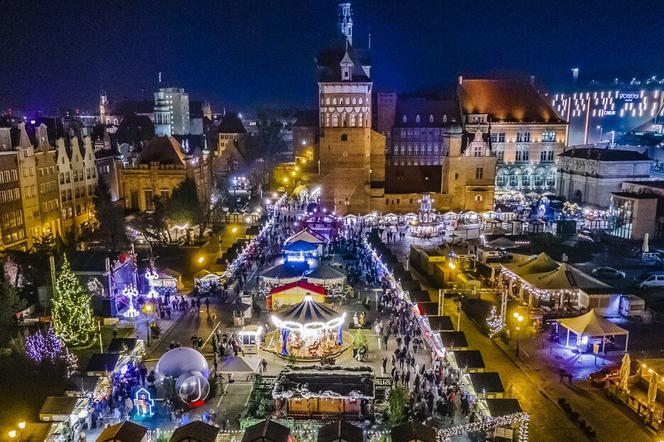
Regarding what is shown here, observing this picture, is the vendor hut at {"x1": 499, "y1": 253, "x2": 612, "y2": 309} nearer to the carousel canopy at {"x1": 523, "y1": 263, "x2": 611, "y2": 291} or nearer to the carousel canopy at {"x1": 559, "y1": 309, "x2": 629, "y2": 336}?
the carousel canopy at {"x1": 523, "y1": 263, "x2": 611, "y2": 291}

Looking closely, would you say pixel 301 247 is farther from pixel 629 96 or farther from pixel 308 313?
pixel 629 96

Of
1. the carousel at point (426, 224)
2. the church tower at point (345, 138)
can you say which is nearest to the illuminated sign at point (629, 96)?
the church tower at point (345, 138)

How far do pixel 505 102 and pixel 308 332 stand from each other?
1901 inches

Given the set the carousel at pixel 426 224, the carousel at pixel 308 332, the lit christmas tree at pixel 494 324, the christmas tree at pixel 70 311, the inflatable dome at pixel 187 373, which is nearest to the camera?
the inflatable dome at pixel 187 373

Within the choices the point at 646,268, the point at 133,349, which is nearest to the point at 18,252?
the point at 133,349

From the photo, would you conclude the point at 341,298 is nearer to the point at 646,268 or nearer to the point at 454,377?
the point at 454,377

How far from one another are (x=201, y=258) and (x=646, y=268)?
27707mm

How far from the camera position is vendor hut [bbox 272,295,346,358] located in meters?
21.6

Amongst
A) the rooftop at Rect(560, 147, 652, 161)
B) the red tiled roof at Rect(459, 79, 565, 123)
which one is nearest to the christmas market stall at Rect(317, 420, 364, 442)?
the rooftop at Rect(560, 147, 652, 161)

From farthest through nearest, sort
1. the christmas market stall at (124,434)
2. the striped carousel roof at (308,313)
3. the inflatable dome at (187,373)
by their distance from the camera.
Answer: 1. the striped carousel roof at (308,313)
2. the inflatable dome at (187,373)
3. the christmas market stall at (124,434)

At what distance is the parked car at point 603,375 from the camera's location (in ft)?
A: 61.3

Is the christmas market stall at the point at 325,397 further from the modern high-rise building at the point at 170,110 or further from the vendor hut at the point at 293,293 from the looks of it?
the modern high-rise building at the point at 170,110

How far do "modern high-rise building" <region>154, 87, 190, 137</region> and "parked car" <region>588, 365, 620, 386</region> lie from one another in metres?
84.5

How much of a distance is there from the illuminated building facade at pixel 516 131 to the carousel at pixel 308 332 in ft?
140
